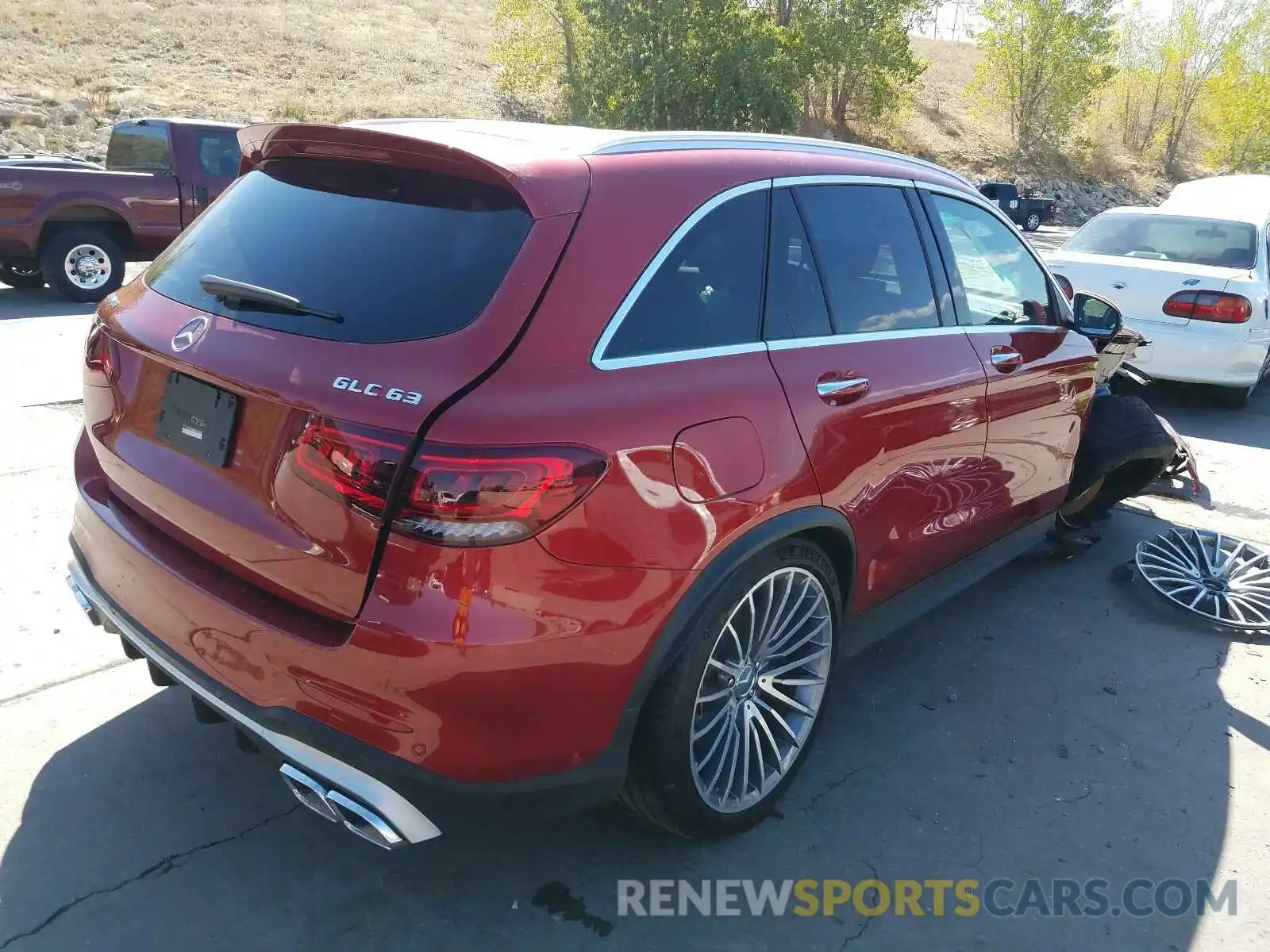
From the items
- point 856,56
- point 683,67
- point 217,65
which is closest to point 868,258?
point 683,67

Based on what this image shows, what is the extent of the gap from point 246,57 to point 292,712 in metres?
36.6

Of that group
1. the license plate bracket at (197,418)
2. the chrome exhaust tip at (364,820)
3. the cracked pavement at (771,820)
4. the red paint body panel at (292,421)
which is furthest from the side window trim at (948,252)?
the chrome exhaust tip at (364,820)

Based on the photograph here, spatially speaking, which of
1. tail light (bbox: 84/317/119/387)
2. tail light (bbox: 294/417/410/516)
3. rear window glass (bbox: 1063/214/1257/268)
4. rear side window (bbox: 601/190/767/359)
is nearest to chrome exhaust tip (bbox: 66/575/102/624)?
tail light (bbox: 84/317/119/387)

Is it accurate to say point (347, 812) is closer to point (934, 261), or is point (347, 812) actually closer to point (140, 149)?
point (934, 261)

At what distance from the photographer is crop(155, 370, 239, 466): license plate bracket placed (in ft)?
7.48

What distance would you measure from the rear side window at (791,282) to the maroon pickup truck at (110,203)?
9201 millimetres

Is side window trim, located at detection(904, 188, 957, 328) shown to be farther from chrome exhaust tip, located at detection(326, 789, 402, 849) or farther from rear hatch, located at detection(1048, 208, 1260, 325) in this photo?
rear hatch, located at detection(1048, 208, 1260, 325)

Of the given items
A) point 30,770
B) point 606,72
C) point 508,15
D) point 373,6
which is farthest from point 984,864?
point 373,6

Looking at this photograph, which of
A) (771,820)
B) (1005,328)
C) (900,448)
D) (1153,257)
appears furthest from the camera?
(1153,257)

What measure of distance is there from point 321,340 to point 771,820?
74.7 inches

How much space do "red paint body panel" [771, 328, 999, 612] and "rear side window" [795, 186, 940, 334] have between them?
0.30ft

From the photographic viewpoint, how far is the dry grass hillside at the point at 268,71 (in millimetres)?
26391

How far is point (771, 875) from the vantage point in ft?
8.88

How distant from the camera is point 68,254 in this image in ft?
33.4
